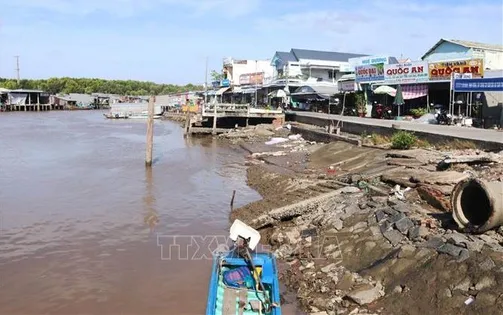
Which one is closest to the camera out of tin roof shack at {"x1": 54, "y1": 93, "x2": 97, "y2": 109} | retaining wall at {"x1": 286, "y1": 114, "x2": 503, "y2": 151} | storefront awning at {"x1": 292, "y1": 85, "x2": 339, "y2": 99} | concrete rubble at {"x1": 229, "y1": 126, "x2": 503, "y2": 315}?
concrete rubble at {"x1": 229, "y1": 126, "x2": 503, "y2": 315}

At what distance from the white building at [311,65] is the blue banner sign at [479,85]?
25.9 m

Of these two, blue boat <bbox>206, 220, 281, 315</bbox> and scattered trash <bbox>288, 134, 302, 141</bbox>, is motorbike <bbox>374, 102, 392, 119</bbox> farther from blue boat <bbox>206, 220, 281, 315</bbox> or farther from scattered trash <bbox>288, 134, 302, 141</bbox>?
blue boat <bbox>206, 220, 281, 315</bbox>

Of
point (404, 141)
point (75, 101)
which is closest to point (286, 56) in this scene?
point (404, 141)

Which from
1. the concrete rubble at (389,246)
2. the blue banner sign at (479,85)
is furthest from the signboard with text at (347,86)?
the concrete rubble at (389,246)

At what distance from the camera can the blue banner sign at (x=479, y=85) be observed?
2178 centimetres

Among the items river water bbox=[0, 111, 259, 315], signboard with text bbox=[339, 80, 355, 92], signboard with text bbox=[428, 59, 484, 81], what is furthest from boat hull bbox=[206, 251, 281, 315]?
signboard with text bbox=[339, 80, 355, 92]

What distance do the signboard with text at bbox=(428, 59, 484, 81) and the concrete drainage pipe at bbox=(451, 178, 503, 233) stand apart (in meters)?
17.6

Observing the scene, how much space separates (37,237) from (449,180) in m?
11.0

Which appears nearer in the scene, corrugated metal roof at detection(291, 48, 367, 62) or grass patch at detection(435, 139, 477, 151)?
grass patch at detection(435, 139, 477, 151)

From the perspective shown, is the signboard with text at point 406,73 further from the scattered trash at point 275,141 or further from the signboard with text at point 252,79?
the signboard with text at point 252,79

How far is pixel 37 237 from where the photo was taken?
42.8ft

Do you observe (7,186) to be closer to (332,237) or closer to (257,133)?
(332,237)

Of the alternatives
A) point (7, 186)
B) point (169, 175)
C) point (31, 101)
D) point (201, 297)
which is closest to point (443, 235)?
point (201, 297)

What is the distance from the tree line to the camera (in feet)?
402
